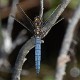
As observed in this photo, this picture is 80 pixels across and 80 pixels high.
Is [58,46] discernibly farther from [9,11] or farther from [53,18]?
[53,18]

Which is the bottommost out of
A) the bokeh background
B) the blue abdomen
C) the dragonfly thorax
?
the blue abdomen

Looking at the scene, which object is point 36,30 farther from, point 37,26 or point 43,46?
point 43,46

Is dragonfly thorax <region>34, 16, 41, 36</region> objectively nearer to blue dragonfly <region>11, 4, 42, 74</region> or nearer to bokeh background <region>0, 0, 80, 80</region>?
blue dragonfly <region>11, 4, 42, 74</region>

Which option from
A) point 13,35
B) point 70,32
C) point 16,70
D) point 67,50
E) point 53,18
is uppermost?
point 13,35

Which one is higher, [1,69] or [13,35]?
[13,35]

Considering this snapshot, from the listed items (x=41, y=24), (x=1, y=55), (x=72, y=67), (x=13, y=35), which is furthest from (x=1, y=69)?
(x=41, y=24)

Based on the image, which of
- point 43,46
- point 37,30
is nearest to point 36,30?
point 37,30

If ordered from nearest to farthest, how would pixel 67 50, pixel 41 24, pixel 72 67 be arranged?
pixel 41 24 → pixel 67 50 → pixel 72 67

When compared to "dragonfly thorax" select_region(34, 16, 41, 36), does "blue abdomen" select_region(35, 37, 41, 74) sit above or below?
below

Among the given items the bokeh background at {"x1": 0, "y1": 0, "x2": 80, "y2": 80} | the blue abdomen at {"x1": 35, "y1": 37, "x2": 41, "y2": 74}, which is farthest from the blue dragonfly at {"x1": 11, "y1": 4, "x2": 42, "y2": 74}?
the bokeh background at {"x1": 0, "y1": 0, "x2": 80, "y2": 80}

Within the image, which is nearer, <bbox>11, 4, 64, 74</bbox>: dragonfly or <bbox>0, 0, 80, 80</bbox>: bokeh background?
<bbox>11, 4, 64, 74</bbox>: dragonfly

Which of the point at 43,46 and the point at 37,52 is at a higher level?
the point at 43,46
